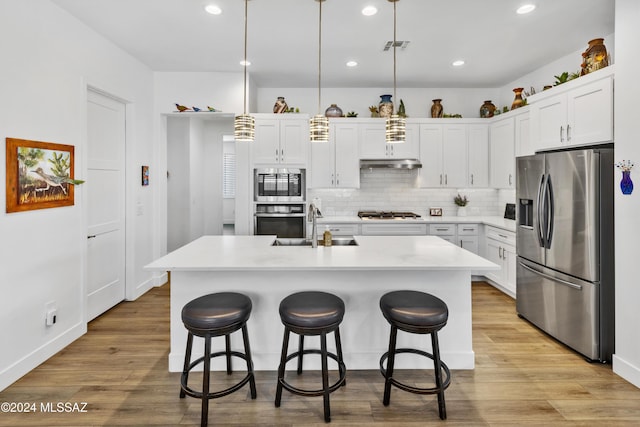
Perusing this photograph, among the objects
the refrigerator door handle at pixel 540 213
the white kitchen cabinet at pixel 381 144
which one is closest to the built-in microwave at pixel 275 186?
the white kitchen cabinet at pixel 381 144

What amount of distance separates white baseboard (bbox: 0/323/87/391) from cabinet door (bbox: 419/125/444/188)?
4.47 meters

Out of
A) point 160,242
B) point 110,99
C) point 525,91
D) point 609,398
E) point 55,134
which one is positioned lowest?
point 609,398

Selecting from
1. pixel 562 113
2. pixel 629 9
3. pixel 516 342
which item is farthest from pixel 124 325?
pixel 629 9

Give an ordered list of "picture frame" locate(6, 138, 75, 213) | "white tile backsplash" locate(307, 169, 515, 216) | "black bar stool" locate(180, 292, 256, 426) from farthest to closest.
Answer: "white tile backsplash" locate(307, 169, 515, 216) < "picture frame" locate(6, 138, 75, 213) < "black bar stool" locate(180, 292, 256, 426)

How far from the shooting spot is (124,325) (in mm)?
3582

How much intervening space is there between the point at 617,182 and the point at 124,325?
14.5ft

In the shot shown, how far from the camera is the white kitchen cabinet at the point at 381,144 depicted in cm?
512

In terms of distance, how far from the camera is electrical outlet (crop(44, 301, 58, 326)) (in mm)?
2895

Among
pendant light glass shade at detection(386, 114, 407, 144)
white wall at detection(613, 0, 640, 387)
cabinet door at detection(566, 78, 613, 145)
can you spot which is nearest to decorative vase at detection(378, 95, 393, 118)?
cabinet door at detection(566, 78, 613, 145)

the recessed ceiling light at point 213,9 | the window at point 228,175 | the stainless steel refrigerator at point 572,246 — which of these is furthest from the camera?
the window at point 228,175

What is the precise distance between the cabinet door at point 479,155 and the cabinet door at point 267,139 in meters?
2.79

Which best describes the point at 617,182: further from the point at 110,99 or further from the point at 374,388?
the point at 110,99

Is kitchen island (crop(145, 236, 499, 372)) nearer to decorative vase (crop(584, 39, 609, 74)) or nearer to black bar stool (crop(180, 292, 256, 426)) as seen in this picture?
black bar stool (crop(180, 292, 256, 426))

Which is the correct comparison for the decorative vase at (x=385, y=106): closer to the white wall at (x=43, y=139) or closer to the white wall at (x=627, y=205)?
the white wall at (x=627, y=205)
